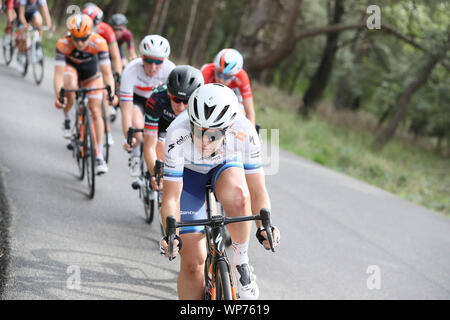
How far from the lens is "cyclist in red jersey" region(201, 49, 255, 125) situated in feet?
20.7

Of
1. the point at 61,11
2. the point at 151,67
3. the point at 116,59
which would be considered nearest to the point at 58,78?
the point at 151,67

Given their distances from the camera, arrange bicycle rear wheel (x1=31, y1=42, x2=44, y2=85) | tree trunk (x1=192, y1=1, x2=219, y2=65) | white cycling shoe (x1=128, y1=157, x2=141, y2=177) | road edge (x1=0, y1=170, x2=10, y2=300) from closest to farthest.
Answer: road edge (x1=0, y1=170, x2=10, y2=300)
white cycling shoe (x1=128, y1=157, x2=141, y2=177)
bicycle rear wheel (x1=31, y1=42, x2=44, y2=85)
tree trunk (x1=192, y1=1, x2=219, y2=65)

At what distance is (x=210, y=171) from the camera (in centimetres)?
378

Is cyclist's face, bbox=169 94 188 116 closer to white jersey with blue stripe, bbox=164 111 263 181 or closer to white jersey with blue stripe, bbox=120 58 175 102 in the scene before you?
white jersey with blue stripe, bbox=164 111 263 181

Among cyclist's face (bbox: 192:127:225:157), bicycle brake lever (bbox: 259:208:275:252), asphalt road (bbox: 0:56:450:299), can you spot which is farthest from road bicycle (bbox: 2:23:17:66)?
bicycle brake lever (bbox: 259:208:275:252)

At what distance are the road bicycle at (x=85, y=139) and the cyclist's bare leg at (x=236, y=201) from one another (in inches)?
129

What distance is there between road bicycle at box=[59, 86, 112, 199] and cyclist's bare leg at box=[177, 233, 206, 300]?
3.19m

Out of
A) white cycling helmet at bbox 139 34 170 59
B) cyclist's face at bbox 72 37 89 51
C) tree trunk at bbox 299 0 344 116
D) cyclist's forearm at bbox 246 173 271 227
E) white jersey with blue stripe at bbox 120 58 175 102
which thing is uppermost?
white cycling helmet at bbox 139 34 170 59

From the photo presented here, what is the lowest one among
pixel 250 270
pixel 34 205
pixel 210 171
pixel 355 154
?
pixel 355 154

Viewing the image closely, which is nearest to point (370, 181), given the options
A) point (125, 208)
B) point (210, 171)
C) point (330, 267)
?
point (330, 267)

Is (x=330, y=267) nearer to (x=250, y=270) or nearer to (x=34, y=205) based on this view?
(x=250, y=270)

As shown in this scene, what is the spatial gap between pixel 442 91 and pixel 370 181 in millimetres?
12896

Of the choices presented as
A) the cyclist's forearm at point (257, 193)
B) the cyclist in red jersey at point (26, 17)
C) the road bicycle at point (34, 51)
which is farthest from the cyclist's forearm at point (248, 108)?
the cyclist in red jersey at point (26, 17)

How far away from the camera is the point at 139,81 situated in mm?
6352
